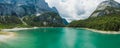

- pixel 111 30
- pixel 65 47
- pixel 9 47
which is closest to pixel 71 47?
pixel 65 47

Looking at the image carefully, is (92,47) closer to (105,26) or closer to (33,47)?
(33,47)

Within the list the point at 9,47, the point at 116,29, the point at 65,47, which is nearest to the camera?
the point at 9,47

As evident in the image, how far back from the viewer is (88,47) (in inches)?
3285

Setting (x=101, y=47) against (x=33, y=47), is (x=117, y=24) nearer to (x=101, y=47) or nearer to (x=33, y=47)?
(x=101, y=47)

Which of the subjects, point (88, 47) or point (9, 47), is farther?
point (88, 47)

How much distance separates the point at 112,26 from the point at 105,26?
402 inches

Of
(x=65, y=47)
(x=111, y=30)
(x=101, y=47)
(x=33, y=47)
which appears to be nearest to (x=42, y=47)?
(x=33, y=47)

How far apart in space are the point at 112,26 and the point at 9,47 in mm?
116644

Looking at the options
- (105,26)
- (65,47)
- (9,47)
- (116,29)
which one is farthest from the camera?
(105,26)

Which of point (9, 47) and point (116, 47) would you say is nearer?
point (9, 47)

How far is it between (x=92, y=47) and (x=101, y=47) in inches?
141

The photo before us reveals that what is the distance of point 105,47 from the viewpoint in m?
83.7

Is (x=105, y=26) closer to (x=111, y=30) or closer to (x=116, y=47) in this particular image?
(x=111, y=30)

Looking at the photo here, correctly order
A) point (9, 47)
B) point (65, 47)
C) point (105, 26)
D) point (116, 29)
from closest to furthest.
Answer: point (9, 47), point (65, 47), point (116, 29), point (105, 26)
